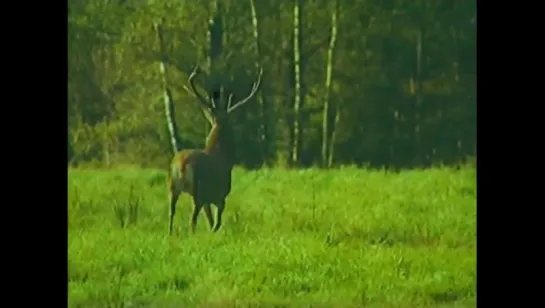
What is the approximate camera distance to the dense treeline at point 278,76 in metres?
3.51

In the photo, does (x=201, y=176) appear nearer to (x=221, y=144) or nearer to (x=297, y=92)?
(x=221, y=144)

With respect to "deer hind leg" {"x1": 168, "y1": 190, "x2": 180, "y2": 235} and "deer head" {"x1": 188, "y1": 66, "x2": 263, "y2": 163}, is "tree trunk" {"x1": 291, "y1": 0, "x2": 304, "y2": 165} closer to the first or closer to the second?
"deer head" {"x1": 188, "y1": 66, "x2": 263, "y2": 163}

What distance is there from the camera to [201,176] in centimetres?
354

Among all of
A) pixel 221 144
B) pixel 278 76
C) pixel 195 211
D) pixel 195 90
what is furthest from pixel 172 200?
pixel 278 76

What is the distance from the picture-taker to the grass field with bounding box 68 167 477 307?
11.3 feet

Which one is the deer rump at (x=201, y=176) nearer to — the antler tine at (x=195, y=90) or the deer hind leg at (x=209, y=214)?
the deer hind leg at (x=209, y=214)

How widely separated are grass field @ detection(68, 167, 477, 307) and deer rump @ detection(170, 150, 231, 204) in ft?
0.11

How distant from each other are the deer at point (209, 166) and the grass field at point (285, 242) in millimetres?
25

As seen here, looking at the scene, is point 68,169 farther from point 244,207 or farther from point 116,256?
point 244,207

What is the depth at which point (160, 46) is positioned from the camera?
3535 mm

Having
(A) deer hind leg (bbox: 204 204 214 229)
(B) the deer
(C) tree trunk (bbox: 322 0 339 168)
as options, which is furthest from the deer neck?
(C) tree trunk (bbox: 322 0 339 168)

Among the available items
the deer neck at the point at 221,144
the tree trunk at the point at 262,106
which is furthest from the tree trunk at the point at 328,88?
the deer neck at the point at 221,144

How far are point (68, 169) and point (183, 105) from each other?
1.23 ft
